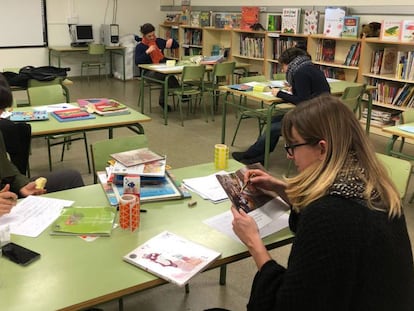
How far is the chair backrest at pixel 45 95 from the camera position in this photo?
413 centimetres

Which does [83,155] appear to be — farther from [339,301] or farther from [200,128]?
[339,301]

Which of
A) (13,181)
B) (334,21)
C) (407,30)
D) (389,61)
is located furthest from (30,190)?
(334,21)

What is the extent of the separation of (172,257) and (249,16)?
6.76 m

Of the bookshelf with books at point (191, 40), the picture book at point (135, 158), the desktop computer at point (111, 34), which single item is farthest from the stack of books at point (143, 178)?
the desktop computer at point (111, 34)

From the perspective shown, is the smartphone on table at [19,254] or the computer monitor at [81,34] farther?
the computer monitor at [81,34]

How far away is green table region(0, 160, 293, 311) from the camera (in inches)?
51.2

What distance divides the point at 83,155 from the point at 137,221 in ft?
10.9

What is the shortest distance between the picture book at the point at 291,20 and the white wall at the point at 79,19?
→ 4426mm

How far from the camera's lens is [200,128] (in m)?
6.00

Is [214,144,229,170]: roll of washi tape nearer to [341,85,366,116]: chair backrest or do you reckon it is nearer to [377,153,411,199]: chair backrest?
[377,153,411,199]: chair backrest

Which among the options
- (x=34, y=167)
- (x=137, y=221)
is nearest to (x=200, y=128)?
(x=34, y=167)

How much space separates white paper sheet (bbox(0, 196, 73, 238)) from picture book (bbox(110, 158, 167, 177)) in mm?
261

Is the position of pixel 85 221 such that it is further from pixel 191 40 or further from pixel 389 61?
pixel 191 40

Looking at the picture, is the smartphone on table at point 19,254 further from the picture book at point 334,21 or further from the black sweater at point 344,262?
the picture book at point 334,21
